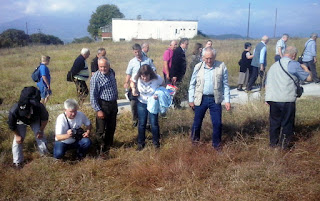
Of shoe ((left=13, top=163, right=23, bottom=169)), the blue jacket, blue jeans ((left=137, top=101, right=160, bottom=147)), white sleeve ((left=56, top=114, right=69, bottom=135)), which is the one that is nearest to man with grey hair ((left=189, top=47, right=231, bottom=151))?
the blue jacket

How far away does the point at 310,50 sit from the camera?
906 centimetres

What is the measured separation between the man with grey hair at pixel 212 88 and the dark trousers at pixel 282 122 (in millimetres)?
796

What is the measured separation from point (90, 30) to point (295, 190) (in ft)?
270

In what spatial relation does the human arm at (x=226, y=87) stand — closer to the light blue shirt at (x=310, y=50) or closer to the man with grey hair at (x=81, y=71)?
A: the man with grey hair at (x=81, y=71)

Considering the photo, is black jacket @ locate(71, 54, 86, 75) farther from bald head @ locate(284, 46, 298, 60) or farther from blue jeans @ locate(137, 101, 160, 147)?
bald head @ locate(284, 46, 298, 60)

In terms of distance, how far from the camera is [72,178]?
152 inches

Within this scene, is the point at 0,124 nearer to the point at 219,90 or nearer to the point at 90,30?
the point at 219,90

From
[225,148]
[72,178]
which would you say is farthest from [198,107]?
[72,178]

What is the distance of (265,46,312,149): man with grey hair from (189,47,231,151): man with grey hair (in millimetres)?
741

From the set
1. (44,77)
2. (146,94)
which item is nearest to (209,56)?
(146,94)

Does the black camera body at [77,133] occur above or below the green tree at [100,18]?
below

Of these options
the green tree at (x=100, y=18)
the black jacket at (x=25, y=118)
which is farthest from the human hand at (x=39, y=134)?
the green tree at (x=100, y=18)

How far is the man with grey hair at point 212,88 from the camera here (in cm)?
425

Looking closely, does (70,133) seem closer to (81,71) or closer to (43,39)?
(81,71)
